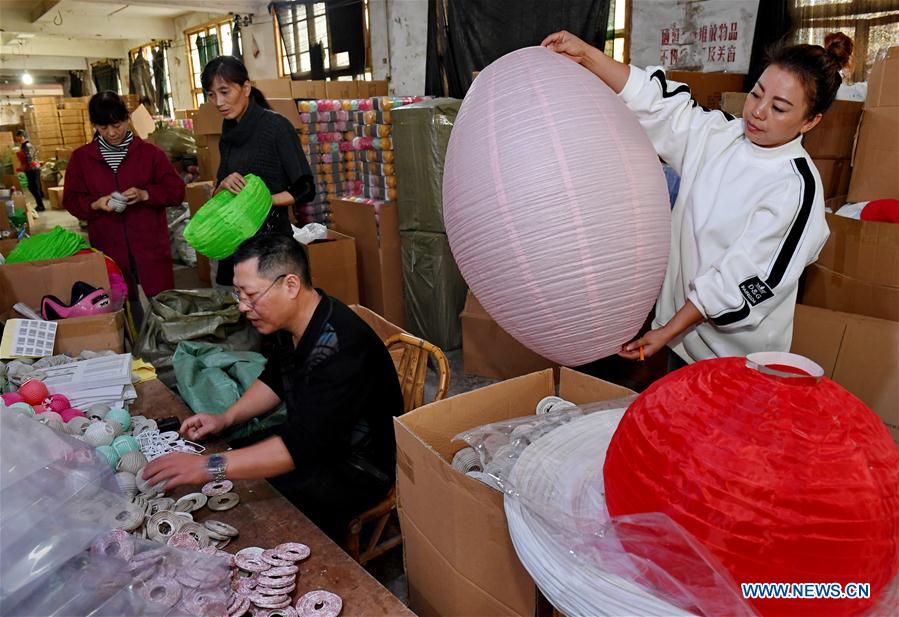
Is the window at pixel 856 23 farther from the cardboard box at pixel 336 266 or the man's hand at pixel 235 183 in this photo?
the man's hand at pixel 235 183

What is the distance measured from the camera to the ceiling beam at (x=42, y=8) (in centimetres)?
909

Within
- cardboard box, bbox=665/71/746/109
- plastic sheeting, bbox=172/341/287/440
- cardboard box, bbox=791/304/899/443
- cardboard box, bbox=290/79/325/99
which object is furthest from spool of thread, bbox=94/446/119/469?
cardboard box, bbox=290/79/325/99

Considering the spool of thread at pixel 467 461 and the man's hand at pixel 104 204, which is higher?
the man's hand at pixel 104 204

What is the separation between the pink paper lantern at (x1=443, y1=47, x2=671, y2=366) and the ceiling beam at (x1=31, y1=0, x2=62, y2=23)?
1061 cm

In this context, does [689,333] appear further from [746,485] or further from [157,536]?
Answer: [157,536]

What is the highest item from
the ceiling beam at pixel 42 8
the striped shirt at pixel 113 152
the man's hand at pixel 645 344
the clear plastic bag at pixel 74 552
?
the ceiling beam at pixel 42 8

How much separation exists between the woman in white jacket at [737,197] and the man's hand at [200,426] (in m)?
1.04

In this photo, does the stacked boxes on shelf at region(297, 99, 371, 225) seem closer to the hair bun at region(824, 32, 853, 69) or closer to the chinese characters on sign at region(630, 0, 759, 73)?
the chinese characters on sign at region(630, 0, 759, 73)

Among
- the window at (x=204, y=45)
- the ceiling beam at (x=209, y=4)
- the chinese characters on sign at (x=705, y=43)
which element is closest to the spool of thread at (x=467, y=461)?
the chinese characters on sign at (x=705, y=43)

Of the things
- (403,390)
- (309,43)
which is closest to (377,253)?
(403,390)

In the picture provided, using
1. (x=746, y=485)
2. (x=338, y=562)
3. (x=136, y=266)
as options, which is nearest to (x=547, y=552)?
(x=746, y=485)

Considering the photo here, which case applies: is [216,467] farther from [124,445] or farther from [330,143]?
[330,143]

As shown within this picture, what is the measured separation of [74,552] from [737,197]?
1373mm

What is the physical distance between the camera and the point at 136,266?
10.3 ft
